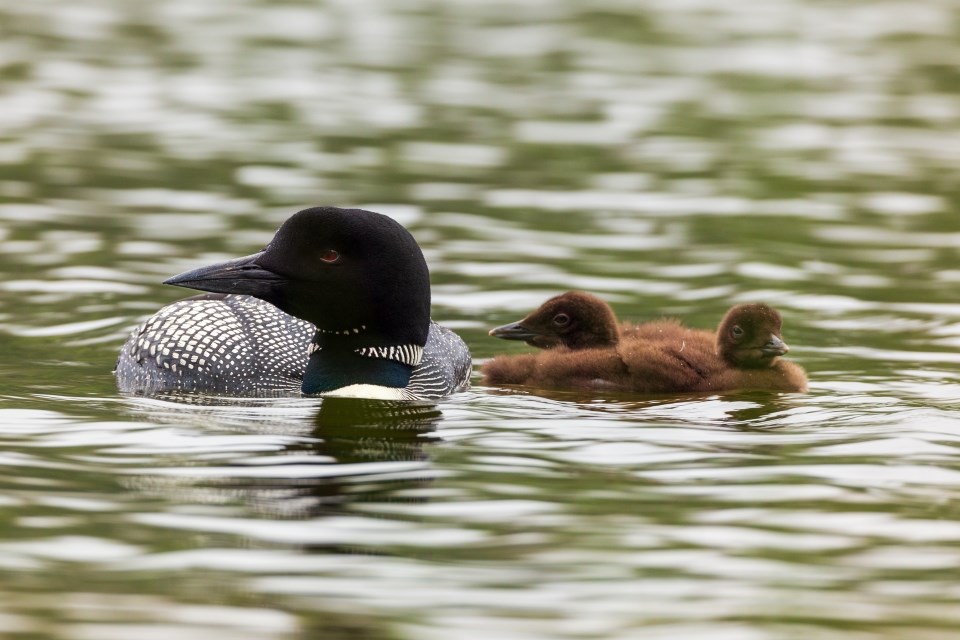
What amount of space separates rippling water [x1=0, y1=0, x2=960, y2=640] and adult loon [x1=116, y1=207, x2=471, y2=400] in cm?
23

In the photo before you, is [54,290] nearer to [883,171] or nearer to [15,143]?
[15,143]

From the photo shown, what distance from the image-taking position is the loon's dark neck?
6.99m

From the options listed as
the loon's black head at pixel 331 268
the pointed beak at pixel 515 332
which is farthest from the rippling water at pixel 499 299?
the pointed beak at pixel 515 332

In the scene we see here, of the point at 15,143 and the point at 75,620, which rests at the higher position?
the point at 15,143

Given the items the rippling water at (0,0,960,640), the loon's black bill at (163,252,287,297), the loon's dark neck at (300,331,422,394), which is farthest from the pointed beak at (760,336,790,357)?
the loon's black bill at (163,252,287,297)

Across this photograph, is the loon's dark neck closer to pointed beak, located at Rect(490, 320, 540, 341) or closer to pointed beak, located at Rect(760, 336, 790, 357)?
pointed beak, located at Rect(490, 320, 540, 341)

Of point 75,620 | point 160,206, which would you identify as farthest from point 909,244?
point 75,620

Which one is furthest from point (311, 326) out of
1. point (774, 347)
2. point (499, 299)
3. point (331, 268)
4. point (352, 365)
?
point (774, 347)

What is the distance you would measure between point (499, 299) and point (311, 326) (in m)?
1.71

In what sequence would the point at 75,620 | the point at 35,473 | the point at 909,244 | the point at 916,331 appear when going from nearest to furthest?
1. the point at 75,620
2. the point at 35,473
3. the point at 916,331
4. the point at 909,244

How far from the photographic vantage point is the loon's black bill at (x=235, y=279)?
679 centimetres

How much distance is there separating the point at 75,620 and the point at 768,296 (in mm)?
5601

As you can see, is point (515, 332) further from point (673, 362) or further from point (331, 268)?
point (331, 268)

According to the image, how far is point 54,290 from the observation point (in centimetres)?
889
